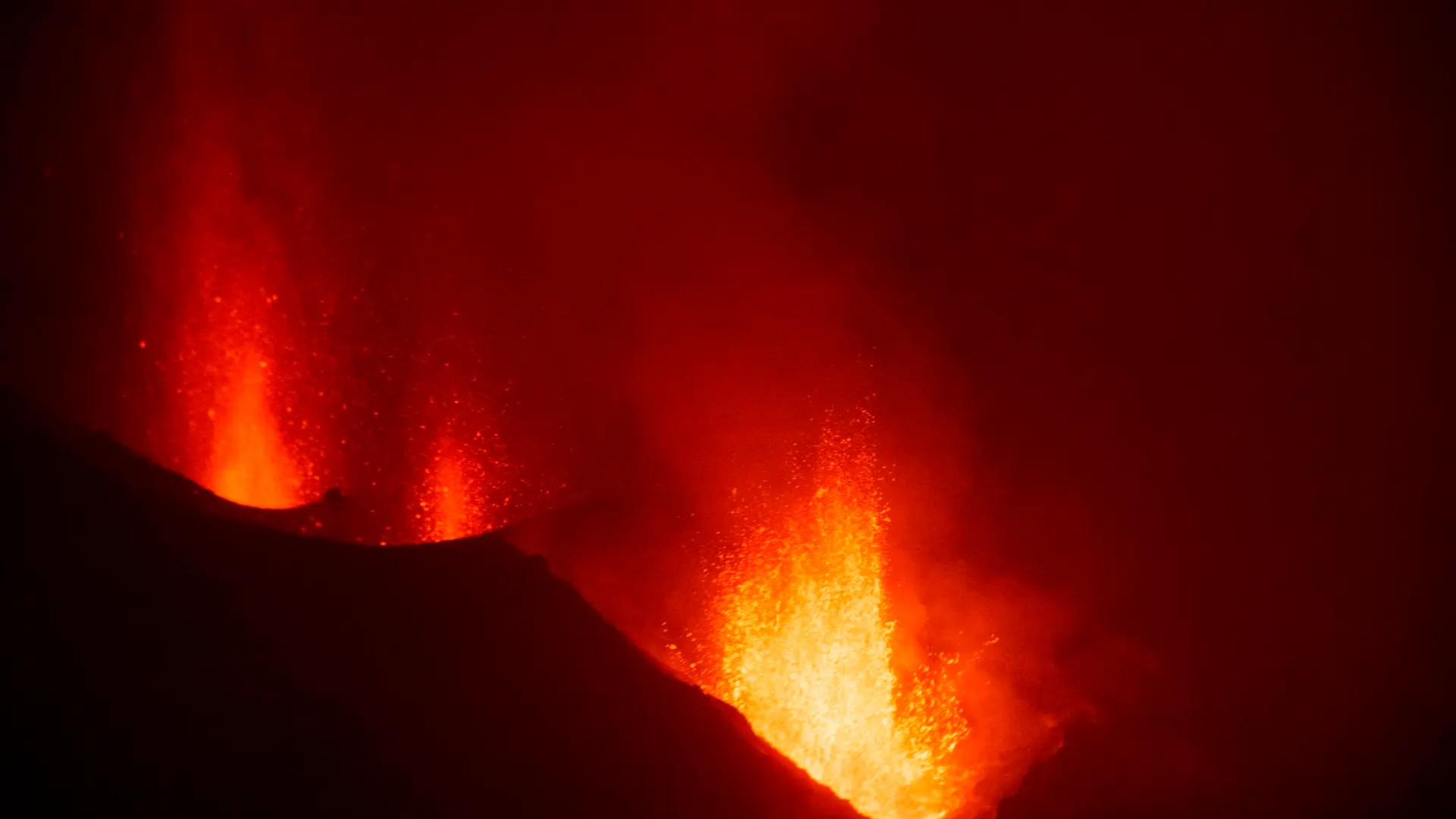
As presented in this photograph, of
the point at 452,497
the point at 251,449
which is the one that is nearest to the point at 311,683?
the point at 251,449

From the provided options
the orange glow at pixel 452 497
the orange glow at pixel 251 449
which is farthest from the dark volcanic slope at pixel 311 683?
the orange glow at pixel 452 497

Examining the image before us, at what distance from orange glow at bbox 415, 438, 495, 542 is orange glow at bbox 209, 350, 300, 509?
62cm

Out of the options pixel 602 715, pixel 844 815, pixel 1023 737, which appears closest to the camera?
pixel 602 715

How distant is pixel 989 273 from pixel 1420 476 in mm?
2711

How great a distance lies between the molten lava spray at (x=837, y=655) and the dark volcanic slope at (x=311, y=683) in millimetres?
1646

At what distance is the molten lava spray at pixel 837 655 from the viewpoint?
17.9ft

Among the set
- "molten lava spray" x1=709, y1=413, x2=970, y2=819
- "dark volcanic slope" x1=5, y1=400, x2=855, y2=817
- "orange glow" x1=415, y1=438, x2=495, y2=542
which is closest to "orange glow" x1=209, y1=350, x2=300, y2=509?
"orange glow" x1=415, y1=438, x2=495, y2=542

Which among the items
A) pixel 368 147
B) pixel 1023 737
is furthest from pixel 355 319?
pixel 1023 737

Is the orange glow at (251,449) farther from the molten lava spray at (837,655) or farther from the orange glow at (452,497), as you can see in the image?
the molten lava spray at (837,655)

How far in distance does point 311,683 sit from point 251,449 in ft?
6.57

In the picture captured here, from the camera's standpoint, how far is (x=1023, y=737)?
5.93 m

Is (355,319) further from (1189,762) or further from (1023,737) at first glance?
(1189,762)

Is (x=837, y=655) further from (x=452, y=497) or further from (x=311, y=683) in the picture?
(x=311, y=683)

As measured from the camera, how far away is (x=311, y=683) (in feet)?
10.6
